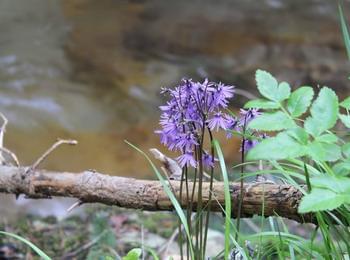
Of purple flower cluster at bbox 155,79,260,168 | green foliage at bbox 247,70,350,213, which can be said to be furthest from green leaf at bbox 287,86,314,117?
purple flower cluster at bbox 155,79,260,168

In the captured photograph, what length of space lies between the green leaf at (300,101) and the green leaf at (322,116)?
4 cm

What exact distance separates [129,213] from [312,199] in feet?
6.47

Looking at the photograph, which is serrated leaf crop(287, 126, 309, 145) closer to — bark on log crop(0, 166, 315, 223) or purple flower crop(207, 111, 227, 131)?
purple flower crop(207, 111, 227, 131)

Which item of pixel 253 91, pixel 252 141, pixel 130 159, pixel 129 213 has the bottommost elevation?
pixel 252 141

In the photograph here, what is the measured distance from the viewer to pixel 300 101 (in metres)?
1.01

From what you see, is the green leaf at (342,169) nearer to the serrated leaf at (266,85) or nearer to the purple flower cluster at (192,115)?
the serrated leaf at (266,85)

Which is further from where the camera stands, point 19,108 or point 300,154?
point 19,108

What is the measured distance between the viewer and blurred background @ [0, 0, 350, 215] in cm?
411

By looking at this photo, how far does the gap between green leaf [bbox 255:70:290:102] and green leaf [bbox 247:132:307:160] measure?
115 mm

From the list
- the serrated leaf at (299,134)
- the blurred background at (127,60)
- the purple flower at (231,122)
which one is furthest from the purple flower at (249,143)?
the blurred background at (127,60)

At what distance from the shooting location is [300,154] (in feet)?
2.91

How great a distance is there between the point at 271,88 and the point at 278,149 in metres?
0.18

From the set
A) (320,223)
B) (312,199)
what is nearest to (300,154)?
(312,199)

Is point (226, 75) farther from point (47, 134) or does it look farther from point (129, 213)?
point (129, 213)
